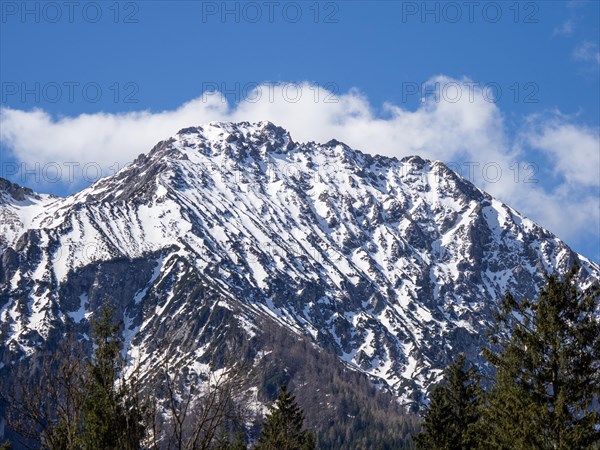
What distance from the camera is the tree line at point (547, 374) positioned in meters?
31.2

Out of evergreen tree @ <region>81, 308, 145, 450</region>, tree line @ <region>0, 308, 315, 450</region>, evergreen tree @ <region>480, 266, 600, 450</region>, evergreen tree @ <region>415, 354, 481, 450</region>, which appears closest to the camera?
tree line @ <region>0, 308, 315, 450</region>

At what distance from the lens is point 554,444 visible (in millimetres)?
31094

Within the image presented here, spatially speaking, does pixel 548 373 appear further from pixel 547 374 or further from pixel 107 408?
pixel 107 408

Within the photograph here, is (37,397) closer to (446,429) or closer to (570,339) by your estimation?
(570,339)

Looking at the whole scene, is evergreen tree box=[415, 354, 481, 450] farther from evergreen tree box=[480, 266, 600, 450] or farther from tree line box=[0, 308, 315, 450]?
tree line box=[0, 308, 315, 450]

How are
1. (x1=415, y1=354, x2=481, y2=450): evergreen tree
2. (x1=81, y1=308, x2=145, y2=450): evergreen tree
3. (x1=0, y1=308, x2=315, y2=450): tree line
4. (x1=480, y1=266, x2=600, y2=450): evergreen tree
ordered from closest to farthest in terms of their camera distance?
(x1=0, y1=308, x2=315, y2=450): tree line < (x1=81, y1=308, x2=145, y2=450): evergreen tree < (x1=480, y1=266, x2=600, y2=450): evergreen tree < (x1=415, y1=354, x2=481, y2=450): evergreen tree

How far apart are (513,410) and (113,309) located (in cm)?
1585

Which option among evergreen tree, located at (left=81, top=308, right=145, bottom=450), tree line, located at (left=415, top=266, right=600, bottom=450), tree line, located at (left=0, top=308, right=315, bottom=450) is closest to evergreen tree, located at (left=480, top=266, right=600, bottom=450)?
tree line, located at (left=415, top=266, right=600, bottom=450)

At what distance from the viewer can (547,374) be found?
33062 mm

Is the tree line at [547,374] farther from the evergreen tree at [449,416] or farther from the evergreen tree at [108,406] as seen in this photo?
the evergreen tree at [449,416]

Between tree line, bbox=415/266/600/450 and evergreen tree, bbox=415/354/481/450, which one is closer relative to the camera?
tree line, bbox=415/266/600/450

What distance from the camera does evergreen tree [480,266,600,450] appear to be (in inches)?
1229

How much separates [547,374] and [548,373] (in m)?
0.05

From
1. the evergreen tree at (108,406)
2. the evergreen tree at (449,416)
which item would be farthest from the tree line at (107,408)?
the evergreen tree at (449,416)
